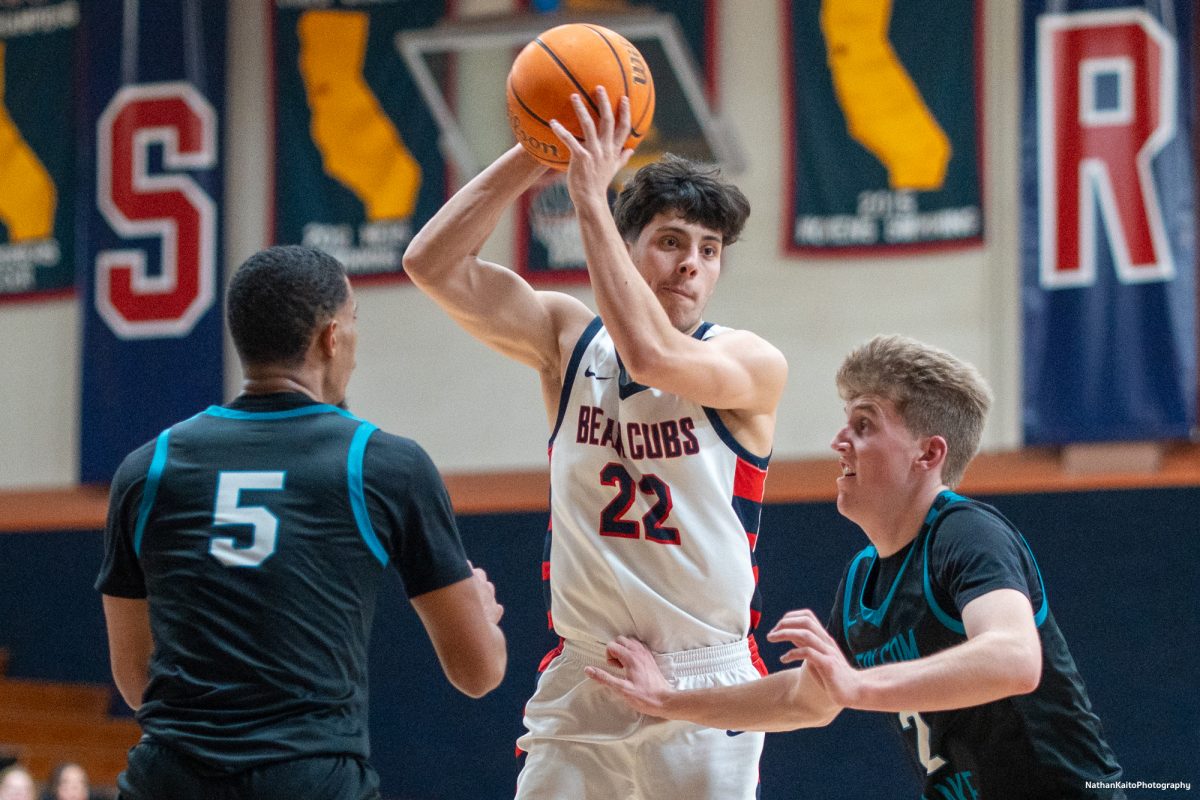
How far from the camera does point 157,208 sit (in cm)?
1172

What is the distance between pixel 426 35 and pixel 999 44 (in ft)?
14.1

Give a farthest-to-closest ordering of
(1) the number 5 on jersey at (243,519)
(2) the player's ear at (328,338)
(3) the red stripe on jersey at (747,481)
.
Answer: (3) the red stripe on jersey at (747,481), (2) the player's ear at (328,338), (1) the number 5 on jersey at (243,519)

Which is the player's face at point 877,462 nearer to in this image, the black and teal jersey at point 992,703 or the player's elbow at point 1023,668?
the black and teal jersey at point 992,703

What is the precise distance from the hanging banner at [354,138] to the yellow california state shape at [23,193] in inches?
83.3

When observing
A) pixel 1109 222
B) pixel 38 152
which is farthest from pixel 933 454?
pixel 38 152

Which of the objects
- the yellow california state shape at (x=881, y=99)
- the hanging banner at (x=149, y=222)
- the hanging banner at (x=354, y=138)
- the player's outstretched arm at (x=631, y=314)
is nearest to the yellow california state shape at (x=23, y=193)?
the hanging banner at (x=149, y=222)

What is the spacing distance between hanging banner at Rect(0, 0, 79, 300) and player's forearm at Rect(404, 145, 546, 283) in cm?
873

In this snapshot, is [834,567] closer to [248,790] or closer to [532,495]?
[532,495]

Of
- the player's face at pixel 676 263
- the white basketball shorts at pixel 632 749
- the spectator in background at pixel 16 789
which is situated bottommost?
the spectator in background at pixel 16 789

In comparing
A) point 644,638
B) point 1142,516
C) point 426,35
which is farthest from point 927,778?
point 426,35

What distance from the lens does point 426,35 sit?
11.1 meters

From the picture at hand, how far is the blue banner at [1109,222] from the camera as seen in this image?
949 cm

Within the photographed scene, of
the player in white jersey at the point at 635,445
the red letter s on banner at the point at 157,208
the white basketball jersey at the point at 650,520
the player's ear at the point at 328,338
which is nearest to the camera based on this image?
the player's ear at the point at 328,338

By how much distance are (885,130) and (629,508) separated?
6.91 meters
